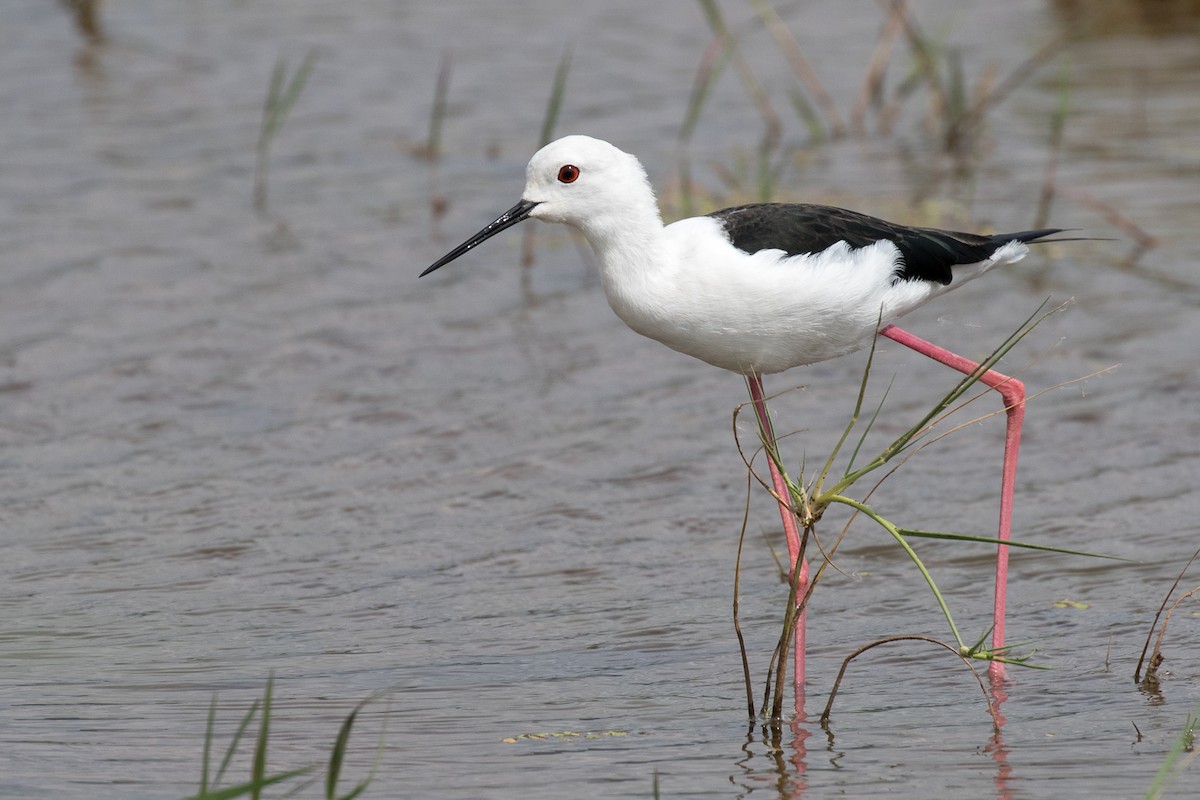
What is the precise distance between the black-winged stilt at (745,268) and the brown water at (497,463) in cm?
43

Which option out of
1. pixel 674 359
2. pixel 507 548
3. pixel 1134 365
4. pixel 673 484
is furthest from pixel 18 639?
pixel 1134 365

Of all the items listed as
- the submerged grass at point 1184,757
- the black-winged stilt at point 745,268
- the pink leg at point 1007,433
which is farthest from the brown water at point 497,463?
the black-winged stilt at point 745,268

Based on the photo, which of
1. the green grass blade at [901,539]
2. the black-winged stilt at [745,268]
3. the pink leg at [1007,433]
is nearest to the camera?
the green grass blade at [901,539]

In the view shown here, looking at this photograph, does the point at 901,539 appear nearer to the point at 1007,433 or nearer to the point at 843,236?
the point at 843,236

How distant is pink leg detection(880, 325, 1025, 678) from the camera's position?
471 cm

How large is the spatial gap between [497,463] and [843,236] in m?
2.08

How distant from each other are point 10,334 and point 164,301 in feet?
2.52

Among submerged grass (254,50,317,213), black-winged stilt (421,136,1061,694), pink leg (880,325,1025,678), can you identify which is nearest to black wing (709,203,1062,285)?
black-winged stilt (421,136,1061,694)

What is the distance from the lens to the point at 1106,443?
20.6 feet

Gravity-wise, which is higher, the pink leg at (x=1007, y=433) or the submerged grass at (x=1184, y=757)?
the pink leg at (x=1007, y=433)

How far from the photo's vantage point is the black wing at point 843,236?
4.51 meters

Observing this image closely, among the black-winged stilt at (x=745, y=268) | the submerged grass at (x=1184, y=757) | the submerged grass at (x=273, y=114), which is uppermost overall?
the submerged grass at (x=273, y=114)

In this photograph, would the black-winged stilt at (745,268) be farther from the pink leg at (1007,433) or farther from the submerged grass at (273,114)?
the submerged grass at (273,114)

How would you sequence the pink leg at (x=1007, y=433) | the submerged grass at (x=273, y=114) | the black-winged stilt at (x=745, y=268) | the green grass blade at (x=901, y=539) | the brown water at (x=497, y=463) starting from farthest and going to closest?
1. the submerged grass at (x=273, y=114)
2. the pink leg at (x=1007, y=433)
3. the black-winged stilt at (x=745, y=268)
4. the brown water at (x=497, y=463)
5. the green grass blade at (x=901, y=539)
